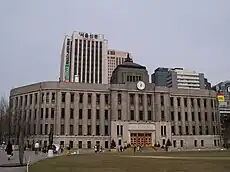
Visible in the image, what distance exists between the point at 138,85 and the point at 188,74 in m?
122

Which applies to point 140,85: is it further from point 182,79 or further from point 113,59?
point 182,79

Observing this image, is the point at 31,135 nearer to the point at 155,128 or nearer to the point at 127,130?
the point at 127,130

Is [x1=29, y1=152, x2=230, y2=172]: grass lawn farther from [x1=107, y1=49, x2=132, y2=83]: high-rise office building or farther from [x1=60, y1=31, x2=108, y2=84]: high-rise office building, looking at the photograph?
[x1=107, y1=49, x2=132, y2=83]: high-rise office building

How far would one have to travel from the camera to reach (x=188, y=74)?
188 metres

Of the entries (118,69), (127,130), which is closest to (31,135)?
(127,130)

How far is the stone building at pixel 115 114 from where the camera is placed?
68150mm

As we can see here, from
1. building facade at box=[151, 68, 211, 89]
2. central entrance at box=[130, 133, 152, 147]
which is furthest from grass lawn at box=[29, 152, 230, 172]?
building facade at box=[151, 68, 211, 89]

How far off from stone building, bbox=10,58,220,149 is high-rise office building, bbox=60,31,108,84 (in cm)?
6832

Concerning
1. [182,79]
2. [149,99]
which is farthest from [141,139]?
[182,79]

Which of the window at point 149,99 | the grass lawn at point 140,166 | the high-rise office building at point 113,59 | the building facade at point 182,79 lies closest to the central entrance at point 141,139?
the window at point 149,99

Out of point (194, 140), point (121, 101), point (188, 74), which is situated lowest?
point (194, 140)

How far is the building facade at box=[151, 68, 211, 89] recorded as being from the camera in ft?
601

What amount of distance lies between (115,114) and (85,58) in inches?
3148

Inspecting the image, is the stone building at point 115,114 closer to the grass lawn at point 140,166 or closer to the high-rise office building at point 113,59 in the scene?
the grass lawn at point 140,166
